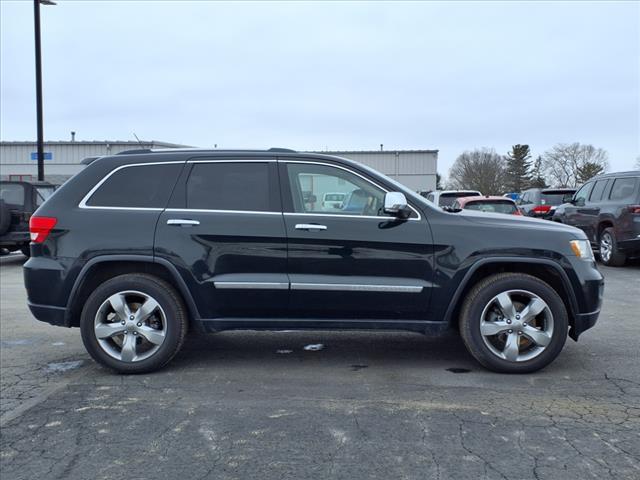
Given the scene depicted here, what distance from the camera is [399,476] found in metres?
3.02

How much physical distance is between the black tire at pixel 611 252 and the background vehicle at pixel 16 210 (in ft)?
38.3

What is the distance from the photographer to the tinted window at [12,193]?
12.6 meters

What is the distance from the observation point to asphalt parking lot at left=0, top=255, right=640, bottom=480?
3160 mm

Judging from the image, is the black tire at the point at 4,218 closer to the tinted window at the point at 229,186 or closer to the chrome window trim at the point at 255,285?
the tinted window at the point at 229,186

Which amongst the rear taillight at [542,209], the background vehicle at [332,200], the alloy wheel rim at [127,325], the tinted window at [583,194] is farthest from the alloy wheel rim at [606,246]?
the alloy wheel rim at [127,325]

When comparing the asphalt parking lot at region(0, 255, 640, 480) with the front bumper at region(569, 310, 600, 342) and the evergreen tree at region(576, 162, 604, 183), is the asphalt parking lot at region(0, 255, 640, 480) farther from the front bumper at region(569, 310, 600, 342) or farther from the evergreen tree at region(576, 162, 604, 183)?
the evergreen tree at region(576, 162, 604, 183)

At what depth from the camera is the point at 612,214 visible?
36.7ft

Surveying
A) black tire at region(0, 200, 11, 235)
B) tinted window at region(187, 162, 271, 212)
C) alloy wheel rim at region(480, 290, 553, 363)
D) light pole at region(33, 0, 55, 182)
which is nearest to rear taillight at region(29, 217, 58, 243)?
tinted window at region(187, 162, 271, 212)

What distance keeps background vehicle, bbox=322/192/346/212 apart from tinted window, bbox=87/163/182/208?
1.26m

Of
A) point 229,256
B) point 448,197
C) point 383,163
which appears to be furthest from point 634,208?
point 383,163

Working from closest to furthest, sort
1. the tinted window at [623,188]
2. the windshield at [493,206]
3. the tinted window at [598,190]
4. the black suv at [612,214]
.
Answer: the black suv at [612,214]
the tinted window at [623,188]
the windshield at [493,206]
the tinted window at [598,190]

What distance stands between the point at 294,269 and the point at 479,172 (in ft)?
229

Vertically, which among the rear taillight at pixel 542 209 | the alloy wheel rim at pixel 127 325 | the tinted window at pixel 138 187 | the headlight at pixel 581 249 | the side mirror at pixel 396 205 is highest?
the rear taillight at pixel 542 209

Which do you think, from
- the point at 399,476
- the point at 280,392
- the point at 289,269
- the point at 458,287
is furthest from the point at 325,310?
the point at 399,476
